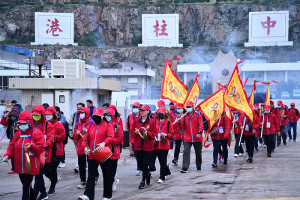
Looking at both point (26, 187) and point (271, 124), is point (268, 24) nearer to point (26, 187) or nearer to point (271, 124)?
point (271, 124)

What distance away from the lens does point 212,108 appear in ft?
51.8

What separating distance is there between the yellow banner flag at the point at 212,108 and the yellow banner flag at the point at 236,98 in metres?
0.44

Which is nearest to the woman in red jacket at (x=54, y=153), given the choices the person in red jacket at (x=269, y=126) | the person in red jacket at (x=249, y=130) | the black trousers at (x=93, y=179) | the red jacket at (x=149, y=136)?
the black trousers at (x=93, y=179)

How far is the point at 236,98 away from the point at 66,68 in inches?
812

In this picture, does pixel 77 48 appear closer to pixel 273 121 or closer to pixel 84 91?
pixel 84 91

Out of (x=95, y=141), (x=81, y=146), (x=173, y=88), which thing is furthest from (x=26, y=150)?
(x=173, y=88)

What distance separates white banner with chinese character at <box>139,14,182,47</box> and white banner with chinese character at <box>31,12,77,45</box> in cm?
1070

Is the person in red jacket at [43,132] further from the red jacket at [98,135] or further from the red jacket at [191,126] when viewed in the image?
the red jacket at [191,126]

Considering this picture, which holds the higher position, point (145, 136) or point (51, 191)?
point (145, 136)

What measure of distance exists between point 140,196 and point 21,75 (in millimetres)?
37895

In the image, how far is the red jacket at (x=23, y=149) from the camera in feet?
27.7

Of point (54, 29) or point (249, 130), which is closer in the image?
point (249, 130)

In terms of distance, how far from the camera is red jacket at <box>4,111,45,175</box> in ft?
27.7

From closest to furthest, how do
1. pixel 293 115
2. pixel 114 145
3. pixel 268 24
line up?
pixel 114 145
pixel 293 115
pixel 268 24
